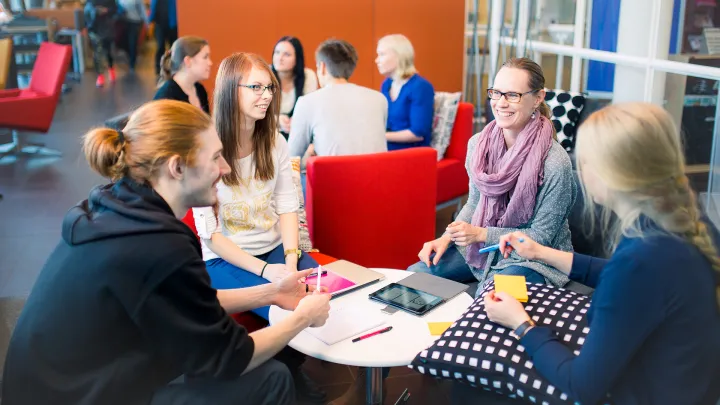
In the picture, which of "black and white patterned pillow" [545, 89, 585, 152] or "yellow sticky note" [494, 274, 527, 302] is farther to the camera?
"black and white patterned pillow" [545, 89, 585, 152]

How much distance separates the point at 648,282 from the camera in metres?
1.49

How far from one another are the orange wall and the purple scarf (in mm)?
3898

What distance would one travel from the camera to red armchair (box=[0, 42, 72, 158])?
6.86 m

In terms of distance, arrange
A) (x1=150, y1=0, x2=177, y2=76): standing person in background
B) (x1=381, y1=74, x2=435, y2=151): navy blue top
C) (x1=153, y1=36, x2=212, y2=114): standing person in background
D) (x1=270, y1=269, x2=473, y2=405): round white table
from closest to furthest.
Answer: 1. (x1=270, y1=269, x2=473, y2=405): round white table
2. (x1=153, y1=36, x2=212, y2=114): standing person in background
3. (x1=381, y1=74, x2=435, y2=151): navy blue top
4. (x1=150, y1=0, x2=177, y2=76): standing person in background

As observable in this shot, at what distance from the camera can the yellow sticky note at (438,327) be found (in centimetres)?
212

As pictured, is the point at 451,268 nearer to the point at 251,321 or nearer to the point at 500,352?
the point at 251,321

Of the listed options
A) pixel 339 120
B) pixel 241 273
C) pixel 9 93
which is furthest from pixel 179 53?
pixel 9 93

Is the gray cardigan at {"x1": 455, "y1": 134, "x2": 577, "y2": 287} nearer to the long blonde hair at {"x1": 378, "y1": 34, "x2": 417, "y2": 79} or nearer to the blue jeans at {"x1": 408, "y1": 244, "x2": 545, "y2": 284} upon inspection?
the blue jeans at {"x1": 408, "y1": 244, "x2": 545, "y2": 284}

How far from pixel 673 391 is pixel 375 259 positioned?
1.94m

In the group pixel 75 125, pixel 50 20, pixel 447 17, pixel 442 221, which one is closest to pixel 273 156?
pixel 442 221

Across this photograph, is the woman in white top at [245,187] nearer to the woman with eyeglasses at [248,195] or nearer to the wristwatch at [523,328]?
the woman with eyeglasses at [248,195]

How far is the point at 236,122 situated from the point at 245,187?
0.26 m

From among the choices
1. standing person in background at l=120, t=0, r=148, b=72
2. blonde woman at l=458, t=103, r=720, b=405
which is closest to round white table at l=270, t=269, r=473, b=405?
blonde woman at l=458, t=103, r=720, b=405

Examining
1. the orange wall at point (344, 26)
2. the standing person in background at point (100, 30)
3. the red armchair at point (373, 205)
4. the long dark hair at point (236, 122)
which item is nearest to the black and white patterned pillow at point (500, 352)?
the long dark hair at point (236, 122)
